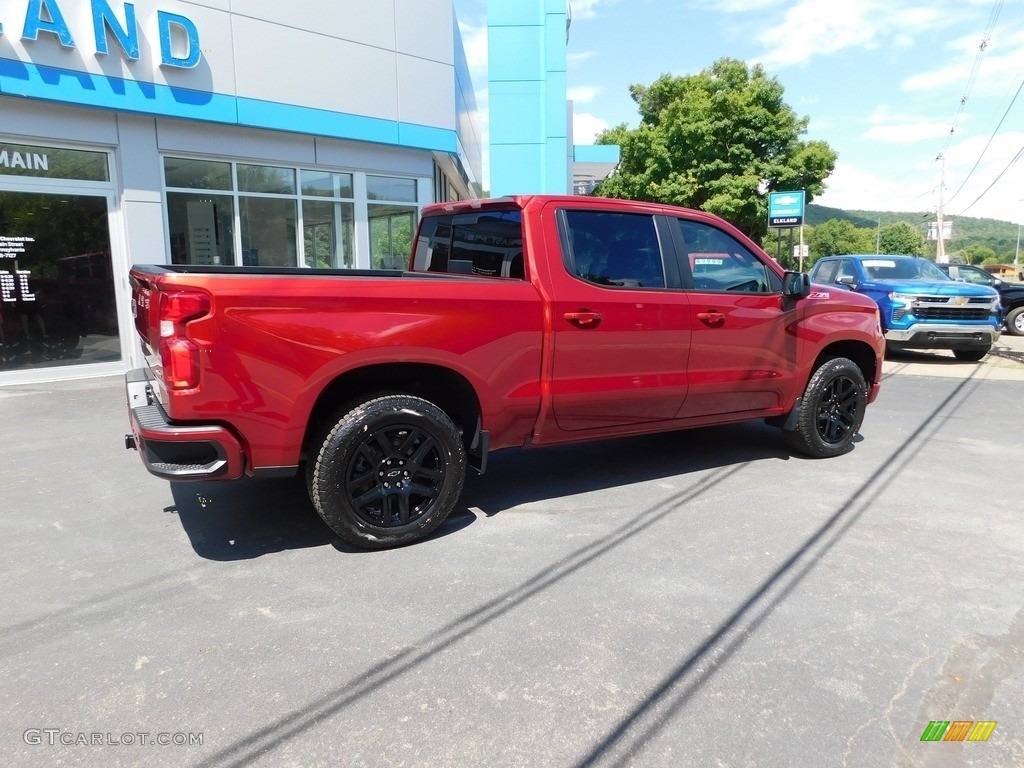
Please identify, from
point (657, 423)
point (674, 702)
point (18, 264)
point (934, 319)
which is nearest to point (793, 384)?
point (657, 423)

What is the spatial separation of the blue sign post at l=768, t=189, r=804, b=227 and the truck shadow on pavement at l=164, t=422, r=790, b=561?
54.1ft

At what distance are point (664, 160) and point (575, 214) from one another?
34412mm

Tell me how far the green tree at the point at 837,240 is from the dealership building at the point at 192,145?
109208 millimetres

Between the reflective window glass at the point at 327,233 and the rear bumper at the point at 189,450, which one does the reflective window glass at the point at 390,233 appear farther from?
the rear bumper at the point at 189,450

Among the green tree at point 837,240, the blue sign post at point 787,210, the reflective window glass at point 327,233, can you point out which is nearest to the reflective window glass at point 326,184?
the reflective window glass at point 327,233

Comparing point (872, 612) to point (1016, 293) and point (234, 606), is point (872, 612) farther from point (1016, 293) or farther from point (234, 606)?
point (1016, 293)

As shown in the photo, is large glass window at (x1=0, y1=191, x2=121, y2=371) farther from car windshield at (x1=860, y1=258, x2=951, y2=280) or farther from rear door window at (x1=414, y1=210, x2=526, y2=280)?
car windshield at (x1=860, y1=258, x2=951, y2=280)

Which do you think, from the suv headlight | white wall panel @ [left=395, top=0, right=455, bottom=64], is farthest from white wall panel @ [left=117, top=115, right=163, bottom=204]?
the suv headlight

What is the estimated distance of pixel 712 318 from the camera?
4.99 m

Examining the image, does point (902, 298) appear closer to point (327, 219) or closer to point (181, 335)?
point (327, 219)

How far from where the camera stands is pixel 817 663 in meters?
2.88

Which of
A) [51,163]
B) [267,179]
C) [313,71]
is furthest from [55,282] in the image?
[313,71]

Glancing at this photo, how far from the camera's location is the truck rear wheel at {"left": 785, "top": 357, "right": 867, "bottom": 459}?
5.68 meters

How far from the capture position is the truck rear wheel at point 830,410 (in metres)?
5.68
